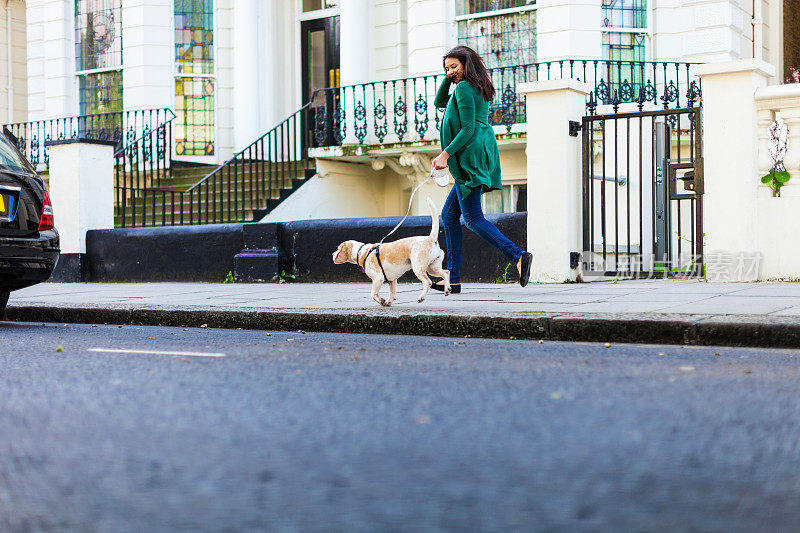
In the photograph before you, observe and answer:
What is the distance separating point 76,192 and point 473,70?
692cm

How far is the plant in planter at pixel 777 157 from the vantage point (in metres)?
→ 8.95

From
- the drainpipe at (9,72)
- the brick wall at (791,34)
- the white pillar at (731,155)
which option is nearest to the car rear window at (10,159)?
the white pillar at (731,155)

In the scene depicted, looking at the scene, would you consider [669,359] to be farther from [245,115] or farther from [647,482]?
[245,115]

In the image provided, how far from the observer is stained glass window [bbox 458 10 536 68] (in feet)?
49.5

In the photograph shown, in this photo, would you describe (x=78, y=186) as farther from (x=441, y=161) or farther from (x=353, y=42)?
(x=441, y=161)

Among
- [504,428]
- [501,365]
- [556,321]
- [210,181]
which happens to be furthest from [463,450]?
[210,181]

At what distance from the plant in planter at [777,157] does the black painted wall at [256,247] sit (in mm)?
2360

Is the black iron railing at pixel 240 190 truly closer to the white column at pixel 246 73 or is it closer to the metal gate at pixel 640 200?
the white column at pixel 246 73

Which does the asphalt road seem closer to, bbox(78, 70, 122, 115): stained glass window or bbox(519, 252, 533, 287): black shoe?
bbox(519, 252, 533, 287): black shoe

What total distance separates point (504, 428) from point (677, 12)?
12548 mm

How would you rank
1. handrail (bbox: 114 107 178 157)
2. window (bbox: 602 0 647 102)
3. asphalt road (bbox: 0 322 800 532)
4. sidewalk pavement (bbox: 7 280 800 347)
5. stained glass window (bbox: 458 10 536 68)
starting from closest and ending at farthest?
asphalt road (bbox: 0 322 800 532) → sidewalk pavement (bbox: 7 280 800 347) → window (bbox: 602 0 647 102) → stained glass window (bbox: 458 10 536 68) → handrail (bbox: 114 107 178 157)

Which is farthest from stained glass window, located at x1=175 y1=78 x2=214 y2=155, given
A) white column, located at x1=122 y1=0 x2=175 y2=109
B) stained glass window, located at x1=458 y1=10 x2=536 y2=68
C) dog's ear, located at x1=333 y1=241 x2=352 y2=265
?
dog's ear, located at x1=333 y1=241 x2=352 y2=265

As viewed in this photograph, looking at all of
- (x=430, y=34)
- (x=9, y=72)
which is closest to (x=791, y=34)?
(x=430, y=34)

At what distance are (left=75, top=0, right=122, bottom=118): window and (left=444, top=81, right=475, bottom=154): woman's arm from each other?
1190cm
